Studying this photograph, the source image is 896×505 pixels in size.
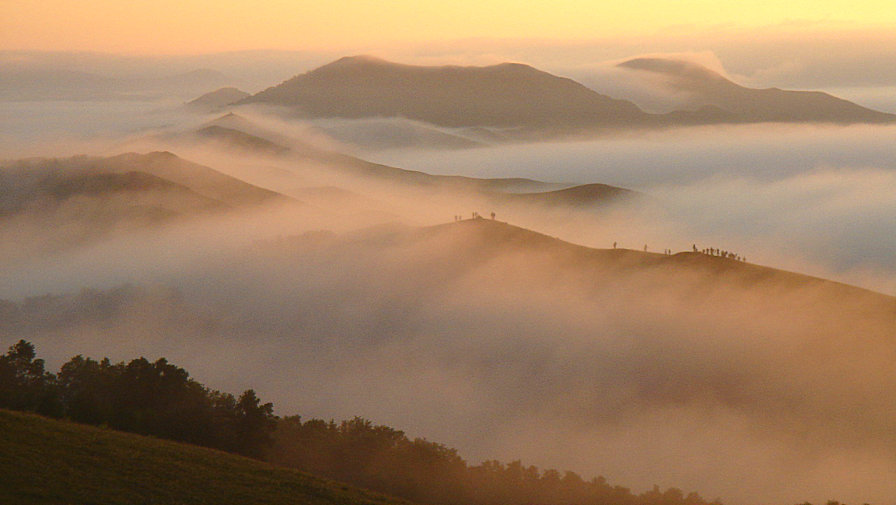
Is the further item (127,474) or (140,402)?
(140,402)

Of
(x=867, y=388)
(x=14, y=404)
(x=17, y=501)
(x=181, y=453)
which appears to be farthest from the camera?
(x=867, y=388)

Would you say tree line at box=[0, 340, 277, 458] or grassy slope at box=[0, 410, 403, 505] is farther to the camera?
tree line at box=[0, 340, 277, 458]

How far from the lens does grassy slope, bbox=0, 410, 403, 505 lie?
40219mm

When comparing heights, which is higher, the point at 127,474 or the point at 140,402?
the point at 140,402

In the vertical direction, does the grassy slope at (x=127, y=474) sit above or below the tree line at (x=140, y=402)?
below

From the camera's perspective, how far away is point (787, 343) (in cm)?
18762

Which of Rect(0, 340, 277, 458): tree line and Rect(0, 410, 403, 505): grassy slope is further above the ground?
Rect(0, 340, 277, 458): tree line

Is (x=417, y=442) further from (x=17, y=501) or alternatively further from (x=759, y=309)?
(x=759, y=309)

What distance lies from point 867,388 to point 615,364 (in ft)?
166

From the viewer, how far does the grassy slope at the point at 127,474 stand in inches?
1583

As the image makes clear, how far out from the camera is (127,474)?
1763 inches

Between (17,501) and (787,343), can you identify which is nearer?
(17,501)

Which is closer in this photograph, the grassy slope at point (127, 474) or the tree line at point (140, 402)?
the grassy slope at point (127, 474)

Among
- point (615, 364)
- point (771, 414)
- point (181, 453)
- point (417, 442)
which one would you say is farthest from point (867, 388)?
point (181, 453)
